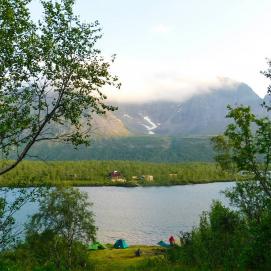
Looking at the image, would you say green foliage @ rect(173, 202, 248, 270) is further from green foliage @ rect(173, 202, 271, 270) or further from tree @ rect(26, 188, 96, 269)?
tree @ rect(26, 188, 96, 269)

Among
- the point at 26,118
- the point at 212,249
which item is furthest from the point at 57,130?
the point at 212,249

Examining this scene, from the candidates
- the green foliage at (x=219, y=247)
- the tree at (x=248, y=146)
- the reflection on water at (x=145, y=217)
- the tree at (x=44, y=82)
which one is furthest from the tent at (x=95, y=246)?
the tree at (x=44, y=82)

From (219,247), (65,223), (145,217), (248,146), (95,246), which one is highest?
(248,146)

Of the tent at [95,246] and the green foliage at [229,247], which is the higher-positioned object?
the green foliage at [229,247]

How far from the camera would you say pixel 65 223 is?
196 ft

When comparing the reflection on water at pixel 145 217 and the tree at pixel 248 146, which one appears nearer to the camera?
the tree at pixel 248 146

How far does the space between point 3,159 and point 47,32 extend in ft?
22.3

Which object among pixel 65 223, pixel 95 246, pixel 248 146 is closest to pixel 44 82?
pixel 248 146

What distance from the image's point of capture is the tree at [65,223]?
58.0m

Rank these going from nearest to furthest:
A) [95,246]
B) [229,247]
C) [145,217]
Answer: [229,247], [95,246], [145,217]

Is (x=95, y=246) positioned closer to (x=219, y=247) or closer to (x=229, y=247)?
(x=219, y=247)

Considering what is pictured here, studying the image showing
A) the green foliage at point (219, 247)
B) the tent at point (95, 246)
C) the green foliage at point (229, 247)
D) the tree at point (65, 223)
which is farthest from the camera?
the tent at point (95, 246)

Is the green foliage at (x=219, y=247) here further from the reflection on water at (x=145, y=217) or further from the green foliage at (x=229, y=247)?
the reflection on water at (x=145, y=217)

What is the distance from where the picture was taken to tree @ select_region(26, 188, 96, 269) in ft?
190
